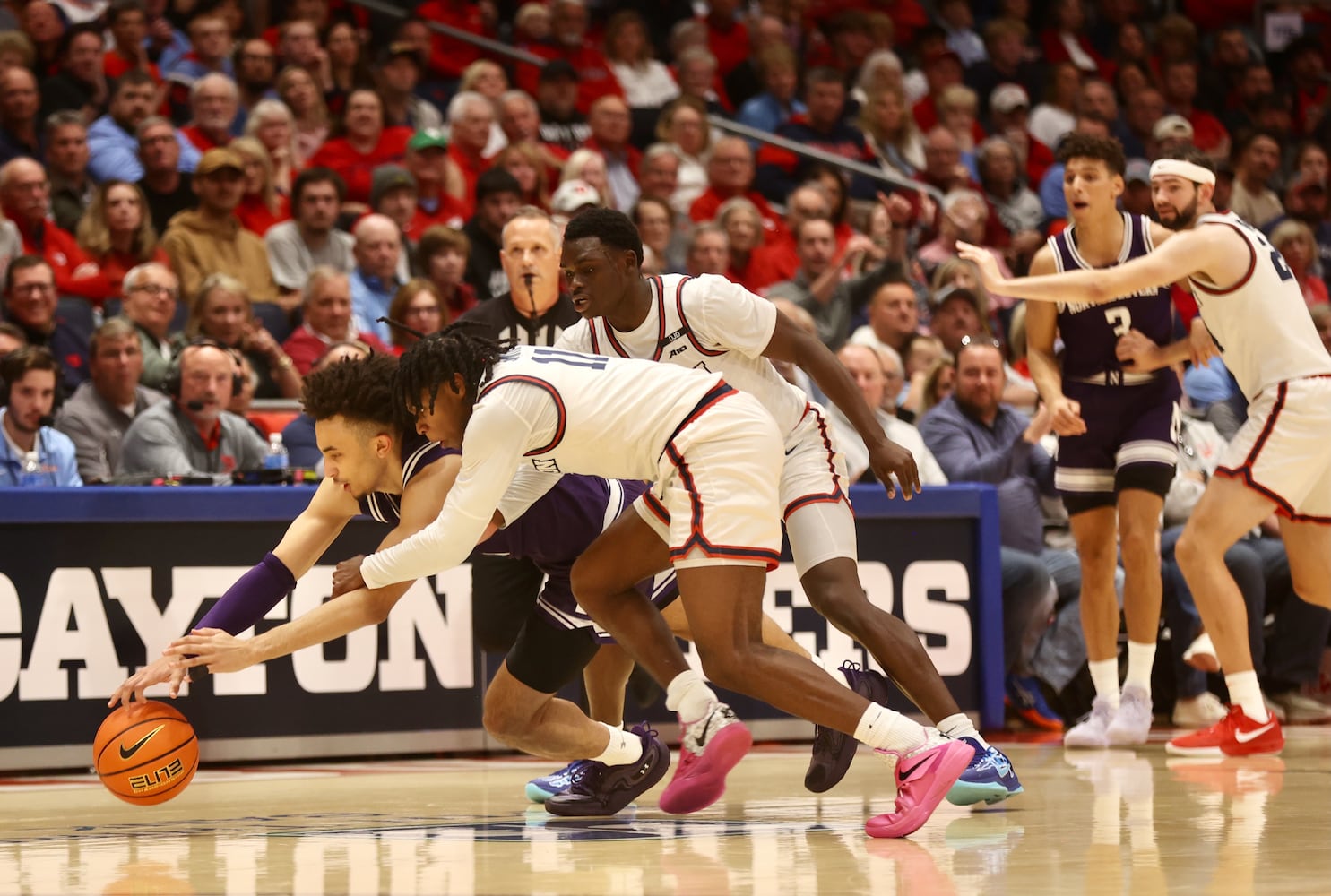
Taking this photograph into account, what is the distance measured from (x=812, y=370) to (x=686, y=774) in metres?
1.16

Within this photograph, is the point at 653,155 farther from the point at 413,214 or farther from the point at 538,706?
the point at 538,706

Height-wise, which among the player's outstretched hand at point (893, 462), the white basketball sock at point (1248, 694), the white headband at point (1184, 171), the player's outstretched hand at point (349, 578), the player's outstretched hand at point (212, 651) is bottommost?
the white basketball sock at point (1248, 694)

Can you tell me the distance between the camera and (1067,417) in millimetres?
6562

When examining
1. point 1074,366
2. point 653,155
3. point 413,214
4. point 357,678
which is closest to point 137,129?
point 413,214

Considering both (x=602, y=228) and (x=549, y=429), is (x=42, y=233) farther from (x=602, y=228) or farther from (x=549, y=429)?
(x=549, y=429)

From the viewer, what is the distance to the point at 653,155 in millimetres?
10836

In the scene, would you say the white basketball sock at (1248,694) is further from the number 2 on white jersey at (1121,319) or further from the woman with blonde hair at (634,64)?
the woman with blonde hair at (634,64)

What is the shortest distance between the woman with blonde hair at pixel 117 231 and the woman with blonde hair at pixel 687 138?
142 inches

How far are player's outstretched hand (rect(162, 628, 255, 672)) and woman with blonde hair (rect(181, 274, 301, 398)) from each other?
4.16 metres

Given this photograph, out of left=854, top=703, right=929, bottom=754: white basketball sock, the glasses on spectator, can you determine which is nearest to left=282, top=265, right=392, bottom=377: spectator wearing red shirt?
the glasses on spectator

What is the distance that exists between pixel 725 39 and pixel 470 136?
138 inches

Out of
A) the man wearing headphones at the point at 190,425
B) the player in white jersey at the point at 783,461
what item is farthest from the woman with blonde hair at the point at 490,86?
the player in white jersey at the point at 783,461

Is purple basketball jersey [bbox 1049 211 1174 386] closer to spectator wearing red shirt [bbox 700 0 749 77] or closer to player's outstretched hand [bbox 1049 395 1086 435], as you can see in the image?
player's outstretched hand [bbox 1049 395 1086 435]

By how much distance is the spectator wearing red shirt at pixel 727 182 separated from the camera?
11.2m
